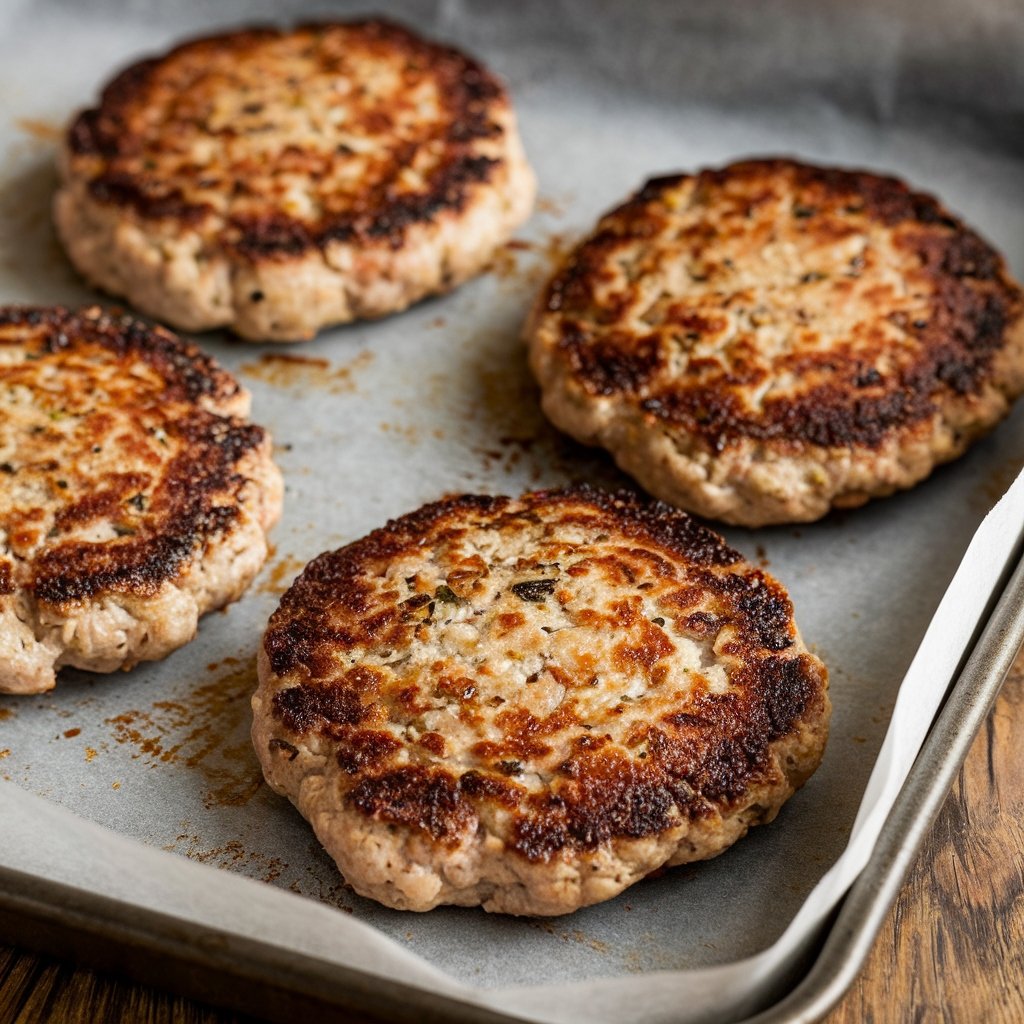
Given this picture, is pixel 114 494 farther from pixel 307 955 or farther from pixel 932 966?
pixel 932 966

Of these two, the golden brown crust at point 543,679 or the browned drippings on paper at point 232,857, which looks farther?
the browned drippings on paper at point 232,857

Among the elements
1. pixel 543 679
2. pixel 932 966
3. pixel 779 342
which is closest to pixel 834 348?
pixel 779 342

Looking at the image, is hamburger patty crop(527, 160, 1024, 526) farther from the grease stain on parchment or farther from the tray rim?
the tray rim

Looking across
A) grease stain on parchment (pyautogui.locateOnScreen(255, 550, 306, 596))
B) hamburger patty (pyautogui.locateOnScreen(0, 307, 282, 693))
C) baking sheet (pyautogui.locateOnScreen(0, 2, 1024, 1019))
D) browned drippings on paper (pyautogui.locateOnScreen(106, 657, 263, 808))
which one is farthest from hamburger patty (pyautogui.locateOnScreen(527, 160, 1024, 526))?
browned drippings on paper (pyautogui.locateOnScreen(106, 657, 263, 808))

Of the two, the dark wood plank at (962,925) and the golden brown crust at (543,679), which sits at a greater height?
the golden brown crust at (543,679)

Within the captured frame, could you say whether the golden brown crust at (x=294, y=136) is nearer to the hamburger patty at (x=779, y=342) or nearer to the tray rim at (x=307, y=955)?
the hamburger patty at (x=779, y=342)

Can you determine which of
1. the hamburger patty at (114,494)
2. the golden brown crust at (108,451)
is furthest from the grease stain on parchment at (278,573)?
the golden brown crust at (108,451)
